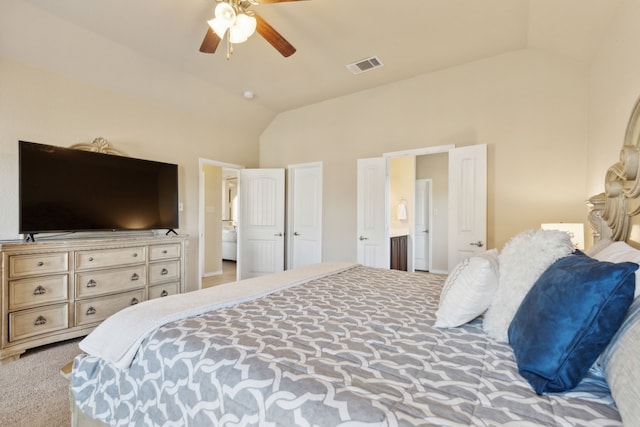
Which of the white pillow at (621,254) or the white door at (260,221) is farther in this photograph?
the white door at (260,221)

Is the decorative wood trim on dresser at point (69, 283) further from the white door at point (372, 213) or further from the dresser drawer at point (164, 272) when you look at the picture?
the white door at point (372, 213)

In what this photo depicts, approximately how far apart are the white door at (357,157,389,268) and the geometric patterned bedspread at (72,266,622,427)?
2618 millimetres

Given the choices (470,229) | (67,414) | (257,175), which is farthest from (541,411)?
(257,175)

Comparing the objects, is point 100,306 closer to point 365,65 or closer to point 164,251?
point 164,251

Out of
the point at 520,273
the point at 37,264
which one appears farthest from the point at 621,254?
the point at 37,264

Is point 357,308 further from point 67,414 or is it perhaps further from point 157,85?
point 157,85

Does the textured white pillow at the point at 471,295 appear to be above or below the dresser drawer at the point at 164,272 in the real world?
above

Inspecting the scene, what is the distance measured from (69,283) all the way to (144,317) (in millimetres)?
2078

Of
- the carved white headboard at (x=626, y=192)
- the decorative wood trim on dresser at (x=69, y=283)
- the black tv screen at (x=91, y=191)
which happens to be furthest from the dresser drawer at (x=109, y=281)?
the carved white headboard at (x=626, y=192)

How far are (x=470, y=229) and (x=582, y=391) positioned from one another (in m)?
2.86

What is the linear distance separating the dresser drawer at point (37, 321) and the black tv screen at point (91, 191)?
71 centimetres

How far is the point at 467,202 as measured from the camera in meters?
3.53

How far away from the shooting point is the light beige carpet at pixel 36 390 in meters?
1.77

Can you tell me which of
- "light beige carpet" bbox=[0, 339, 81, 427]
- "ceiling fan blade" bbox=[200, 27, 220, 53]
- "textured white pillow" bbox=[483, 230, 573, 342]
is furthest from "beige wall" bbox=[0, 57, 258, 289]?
"textured white pillow" bbox=[483, 230, 573, 342]
